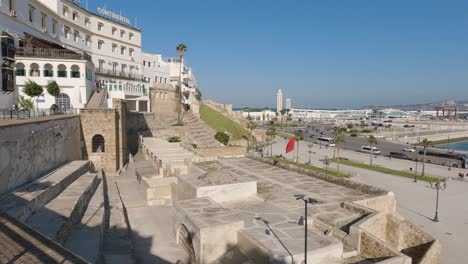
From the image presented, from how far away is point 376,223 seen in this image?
45.8 feet

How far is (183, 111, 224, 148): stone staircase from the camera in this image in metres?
42.9

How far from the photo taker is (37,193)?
13406mm

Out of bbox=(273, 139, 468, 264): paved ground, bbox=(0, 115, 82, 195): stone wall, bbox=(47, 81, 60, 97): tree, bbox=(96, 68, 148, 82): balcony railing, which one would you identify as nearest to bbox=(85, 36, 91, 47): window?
bbox=(96, 68, 148, 82): balcony railing

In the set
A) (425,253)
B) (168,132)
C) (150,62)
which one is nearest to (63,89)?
(168,132)

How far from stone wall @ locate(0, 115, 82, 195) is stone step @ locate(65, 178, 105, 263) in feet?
11.8

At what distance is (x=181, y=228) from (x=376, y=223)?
29.5 feet

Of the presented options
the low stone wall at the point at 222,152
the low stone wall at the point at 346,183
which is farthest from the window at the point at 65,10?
the low stone wall at the point at 346,183

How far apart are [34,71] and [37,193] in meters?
21.1

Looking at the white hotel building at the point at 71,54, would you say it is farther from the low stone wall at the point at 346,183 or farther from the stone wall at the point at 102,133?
the low stone wall at the point at 346,183

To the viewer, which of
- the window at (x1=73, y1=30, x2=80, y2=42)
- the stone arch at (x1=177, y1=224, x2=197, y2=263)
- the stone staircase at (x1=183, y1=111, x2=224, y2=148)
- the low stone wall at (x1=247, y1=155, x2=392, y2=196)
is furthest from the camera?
the stone staircase at (x1=183, y1=111, x2=224, y2=148)

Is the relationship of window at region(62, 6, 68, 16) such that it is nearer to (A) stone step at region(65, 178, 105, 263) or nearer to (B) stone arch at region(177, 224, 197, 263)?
(A) stone step at region(65, 178, 105, 263)

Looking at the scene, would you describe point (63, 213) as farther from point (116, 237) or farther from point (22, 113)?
point (22, 113)

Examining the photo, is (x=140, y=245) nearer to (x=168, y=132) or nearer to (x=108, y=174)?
(x=108, y=174)

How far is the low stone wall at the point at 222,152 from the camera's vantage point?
30.8 meters
